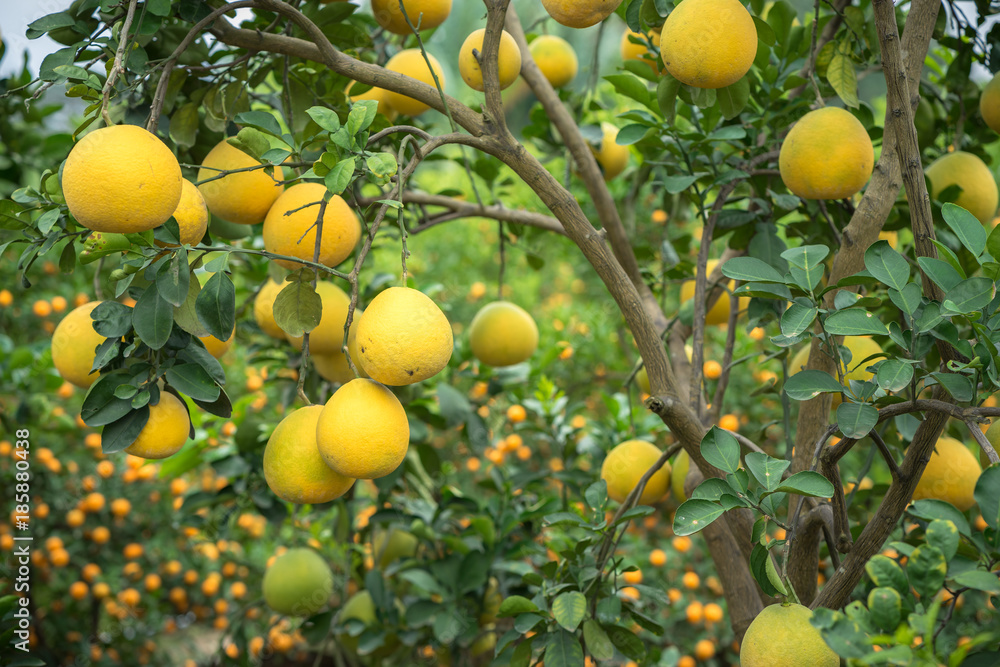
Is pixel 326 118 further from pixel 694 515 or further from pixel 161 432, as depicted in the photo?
pixel 694 515

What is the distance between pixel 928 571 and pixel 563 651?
1.78ft

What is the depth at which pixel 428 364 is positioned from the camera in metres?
0.76

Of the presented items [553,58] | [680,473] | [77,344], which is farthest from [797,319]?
[553,58]

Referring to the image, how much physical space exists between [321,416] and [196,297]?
21 centimetres

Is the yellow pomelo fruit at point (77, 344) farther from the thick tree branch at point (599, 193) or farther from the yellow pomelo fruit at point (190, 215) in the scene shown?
the thick tree branch at point (599, 193)

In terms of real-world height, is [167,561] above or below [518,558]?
below

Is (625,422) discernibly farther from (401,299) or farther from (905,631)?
(905,631)

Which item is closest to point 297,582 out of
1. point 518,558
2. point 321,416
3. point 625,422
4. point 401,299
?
point 518,558

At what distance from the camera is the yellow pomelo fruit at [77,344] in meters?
0.98

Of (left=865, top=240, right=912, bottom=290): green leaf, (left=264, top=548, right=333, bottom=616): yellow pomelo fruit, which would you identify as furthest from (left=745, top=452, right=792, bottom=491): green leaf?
(left=264, top=548, right=333, bottom=616): yellow pomelo fruit

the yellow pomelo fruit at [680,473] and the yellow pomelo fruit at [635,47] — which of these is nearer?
the yellow pomelo fruit at [680,473]

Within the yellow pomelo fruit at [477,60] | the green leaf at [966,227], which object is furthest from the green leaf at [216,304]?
the green leaf at [966,227]

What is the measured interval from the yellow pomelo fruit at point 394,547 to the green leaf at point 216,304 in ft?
3.78

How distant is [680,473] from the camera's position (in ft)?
4.15
